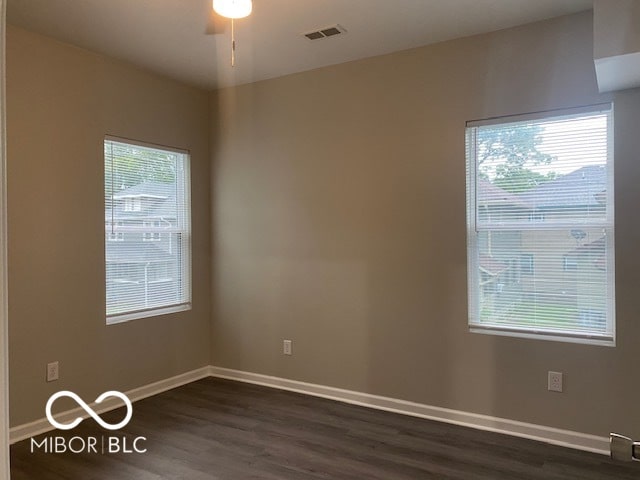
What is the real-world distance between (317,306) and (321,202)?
0.87 meters

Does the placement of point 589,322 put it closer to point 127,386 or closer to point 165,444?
point 165,444

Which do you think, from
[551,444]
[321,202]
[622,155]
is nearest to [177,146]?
[321,202]

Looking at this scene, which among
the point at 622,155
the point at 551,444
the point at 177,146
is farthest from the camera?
the point at 177,146

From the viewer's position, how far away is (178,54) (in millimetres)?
3590

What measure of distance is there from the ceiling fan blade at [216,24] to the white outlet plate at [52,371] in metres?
2.51

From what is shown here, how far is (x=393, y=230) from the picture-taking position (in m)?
3.57

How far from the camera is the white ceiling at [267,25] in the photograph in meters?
2.83

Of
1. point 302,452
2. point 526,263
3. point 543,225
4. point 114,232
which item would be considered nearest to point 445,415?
point 302,452

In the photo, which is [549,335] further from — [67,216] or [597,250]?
[67,216]

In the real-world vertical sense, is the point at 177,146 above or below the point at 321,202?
above

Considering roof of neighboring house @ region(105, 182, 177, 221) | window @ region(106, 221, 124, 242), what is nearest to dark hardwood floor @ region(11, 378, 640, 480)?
window @ region(106, 221, 124, 242)

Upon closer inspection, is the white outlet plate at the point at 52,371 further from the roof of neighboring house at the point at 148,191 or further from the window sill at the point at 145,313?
the roof of neighboring house at the point at 148,191

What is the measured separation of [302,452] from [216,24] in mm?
2769

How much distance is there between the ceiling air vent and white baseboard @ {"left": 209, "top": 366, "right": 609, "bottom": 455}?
105 inches
